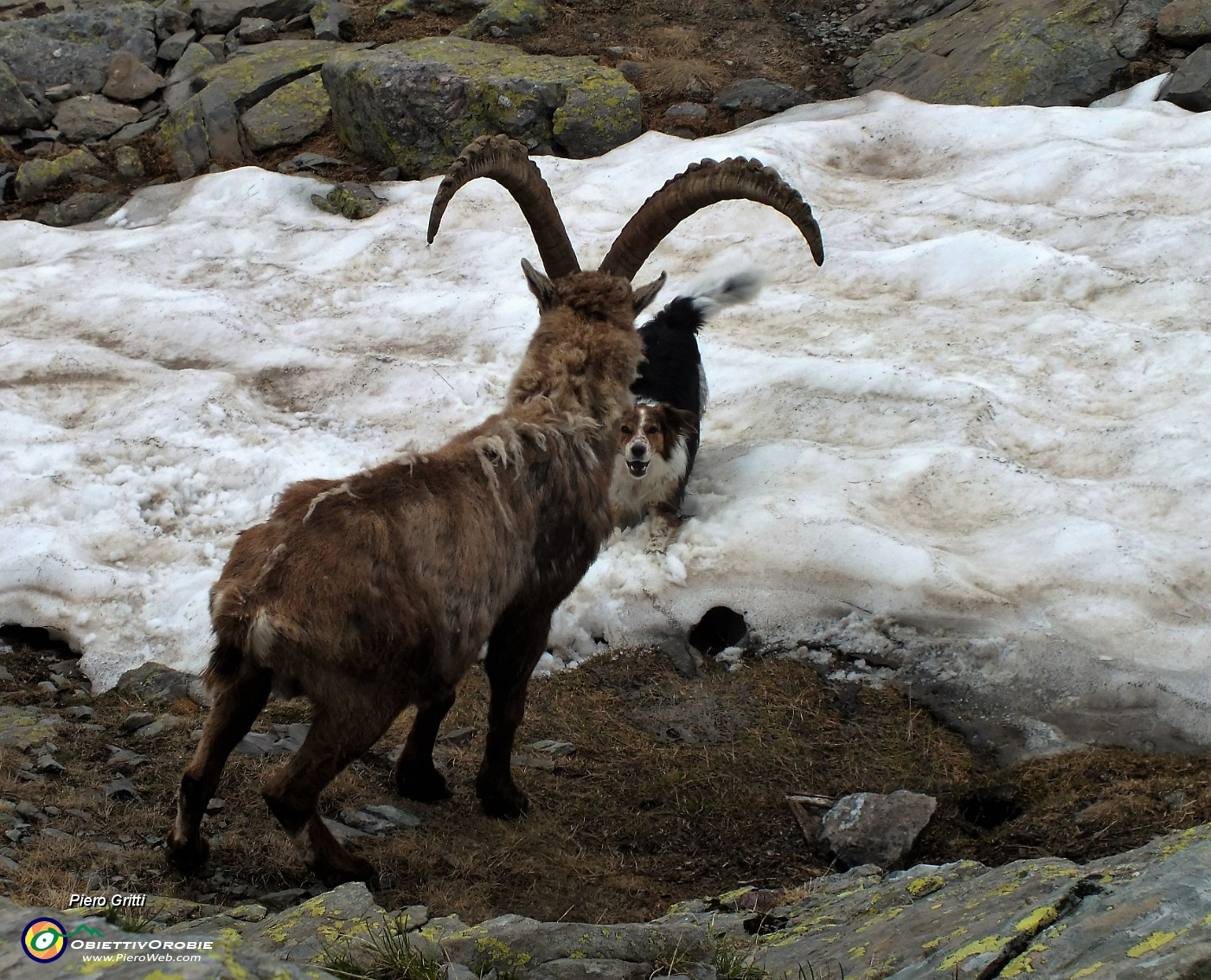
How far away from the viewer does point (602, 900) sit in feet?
17.9

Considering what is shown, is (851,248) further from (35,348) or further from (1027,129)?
(35,348)

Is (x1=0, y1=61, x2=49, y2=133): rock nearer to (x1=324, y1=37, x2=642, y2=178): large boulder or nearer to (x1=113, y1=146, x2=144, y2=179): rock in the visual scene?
(x1=113, y1=146, x2=144, y2=179): rock

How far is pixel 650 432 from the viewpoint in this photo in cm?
967

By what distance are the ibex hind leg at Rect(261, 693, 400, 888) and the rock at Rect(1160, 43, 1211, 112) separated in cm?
1366

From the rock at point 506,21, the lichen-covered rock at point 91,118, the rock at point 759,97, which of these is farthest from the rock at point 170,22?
the rock at point 759,97

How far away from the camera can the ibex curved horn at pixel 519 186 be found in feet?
21.6

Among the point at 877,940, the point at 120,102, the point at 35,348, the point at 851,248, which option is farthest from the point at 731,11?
the point at 877,940

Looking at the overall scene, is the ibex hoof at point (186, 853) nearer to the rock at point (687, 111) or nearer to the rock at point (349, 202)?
the rock at point (349, 202)

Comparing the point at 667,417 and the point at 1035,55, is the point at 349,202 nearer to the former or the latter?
the point at 667,417

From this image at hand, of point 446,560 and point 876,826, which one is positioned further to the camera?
point 876,826

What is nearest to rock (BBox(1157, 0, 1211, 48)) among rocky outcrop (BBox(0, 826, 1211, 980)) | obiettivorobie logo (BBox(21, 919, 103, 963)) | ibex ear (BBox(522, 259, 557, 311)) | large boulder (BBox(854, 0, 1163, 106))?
large boulder (BBox(854, 0, 1163, 106))

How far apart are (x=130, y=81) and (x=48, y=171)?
104 inches

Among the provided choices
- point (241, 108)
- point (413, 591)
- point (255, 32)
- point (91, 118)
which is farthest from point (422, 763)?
point (255, 32)

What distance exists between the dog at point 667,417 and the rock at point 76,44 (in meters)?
12.2
